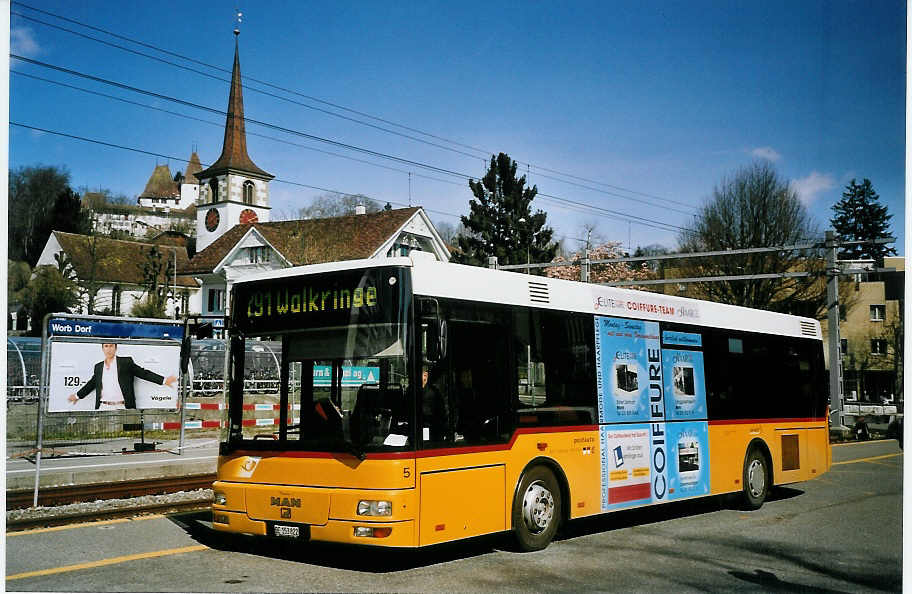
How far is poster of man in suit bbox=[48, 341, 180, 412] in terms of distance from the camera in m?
13.1

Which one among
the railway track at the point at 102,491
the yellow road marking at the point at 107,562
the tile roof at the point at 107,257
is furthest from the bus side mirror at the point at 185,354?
the tile roof at the point at 107,257

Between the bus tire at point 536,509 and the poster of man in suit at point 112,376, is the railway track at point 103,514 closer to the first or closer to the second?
the poster of man in suit at point 112,376

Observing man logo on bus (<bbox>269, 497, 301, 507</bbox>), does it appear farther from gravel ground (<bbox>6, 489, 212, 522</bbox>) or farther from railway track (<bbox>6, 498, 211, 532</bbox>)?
gravel ground (<bbox>6, 489, 212, 522</bbox>)

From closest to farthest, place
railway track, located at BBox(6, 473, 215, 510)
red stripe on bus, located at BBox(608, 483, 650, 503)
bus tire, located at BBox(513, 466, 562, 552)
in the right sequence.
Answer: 1. bus tire, located at BBox(513, 466, 562, 552)
2. red stripe on bus, located at BBox(608, 483, 650, 503)
3. railway track, located at BBox(6, 473, 215, 510)

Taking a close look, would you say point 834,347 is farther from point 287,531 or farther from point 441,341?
point 287,531

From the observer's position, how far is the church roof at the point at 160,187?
16200 cm

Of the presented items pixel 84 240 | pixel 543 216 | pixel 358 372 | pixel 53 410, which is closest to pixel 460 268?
pixel 358 372

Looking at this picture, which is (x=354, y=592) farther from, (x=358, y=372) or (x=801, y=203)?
(x=801, y=203)

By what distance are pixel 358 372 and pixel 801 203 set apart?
33.0 m

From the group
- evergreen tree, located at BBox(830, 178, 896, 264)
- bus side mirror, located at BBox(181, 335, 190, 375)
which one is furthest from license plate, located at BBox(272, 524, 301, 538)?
evergreen tree, located at BBox(830, 178, 896, 264)

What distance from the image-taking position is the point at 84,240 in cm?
4819

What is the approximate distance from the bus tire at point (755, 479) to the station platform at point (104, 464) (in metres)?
8.86

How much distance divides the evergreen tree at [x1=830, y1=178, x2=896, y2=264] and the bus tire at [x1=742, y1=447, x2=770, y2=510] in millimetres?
9367

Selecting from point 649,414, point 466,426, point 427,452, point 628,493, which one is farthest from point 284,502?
point 649,414
